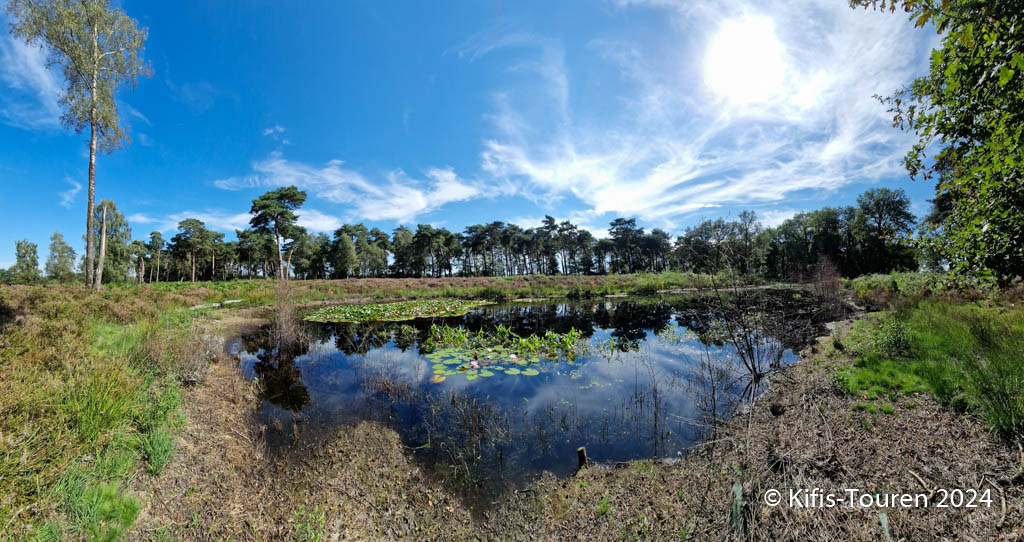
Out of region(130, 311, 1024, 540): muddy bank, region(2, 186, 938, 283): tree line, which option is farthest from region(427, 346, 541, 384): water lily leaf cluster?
region(2, 186, 938, 283): tree line

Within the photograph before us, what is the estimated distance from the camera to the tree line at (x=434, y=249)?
41.6 metres

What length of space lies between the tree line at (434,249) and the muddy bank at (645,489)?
113 ft

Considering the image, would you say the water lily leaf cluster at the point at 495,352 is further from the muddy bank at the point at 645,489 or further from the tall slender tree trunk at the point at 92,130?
the tall slender tree trunk at the point at 92,130

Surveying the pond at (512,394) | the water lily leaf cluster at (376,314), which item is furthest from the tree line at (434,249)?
the pond at (512,394)

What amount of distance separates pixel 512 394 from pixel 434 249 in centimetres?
5225

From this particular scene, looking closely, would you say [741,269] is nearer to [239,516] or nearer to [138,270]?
[239,516]

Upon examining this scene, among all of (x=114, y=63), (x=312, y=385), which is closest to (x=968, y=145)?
(x=312, y=385)

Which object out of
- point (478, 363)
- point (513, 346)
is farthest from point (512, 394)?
point (513, 346)

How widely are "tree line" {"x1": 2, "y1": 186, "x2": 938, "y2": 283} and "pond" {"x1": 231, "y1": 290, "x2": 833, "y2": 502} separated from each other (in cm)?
2881

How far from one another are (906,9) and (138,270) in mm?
82922

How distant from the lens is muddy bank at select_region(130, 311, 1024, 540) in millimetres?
2678

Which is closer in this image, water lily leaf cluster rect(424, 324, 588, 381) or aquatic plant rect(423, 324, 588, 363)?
water lily leaf cluster rect(424, 324, 588, 381)

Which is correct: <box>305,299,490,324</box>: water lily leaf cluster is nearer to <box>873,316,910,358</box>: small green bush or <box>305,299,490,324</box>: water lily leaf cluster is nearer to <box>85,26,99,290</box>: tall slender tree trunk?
<box>85,26,99,290</box>: tall slender tree trunk

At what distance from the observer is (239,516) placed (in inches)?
132
